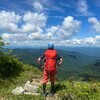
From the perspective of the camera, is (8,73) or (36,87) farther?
(8,73)

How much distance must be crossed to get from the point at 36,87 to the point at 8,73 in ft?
16.2

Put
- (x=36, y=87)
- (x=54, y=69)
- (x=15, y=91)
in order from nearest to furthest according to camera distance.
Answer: (x=54, y=69) < (x=15, y=91) < (x=36, y=87)

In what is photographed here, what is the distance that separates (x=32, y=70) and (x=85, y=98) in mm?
10736

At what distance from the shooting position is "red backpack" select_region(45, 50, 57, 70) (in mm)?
15042

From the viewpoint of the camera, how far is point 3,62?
886 inches

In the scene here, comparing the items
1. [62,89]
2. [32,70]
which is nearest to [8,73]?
[32,70]

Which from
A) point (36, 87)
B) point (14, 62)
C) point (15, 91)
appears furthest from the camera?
point (14, 62)

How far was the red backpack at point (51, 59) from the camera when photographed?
49.4 feet

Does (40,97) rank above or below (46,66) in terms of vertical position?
below

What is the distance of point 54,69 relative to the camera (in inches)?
594

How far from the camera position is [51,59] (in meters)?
15.2

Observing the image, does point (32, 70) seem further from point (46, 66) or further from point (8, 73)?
point (46, 66)

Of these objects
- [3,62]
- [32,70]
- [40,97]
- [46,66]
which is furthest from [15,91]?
[32,70]

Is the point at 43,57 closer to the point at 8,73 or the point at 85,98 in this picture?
the point at 85,98
